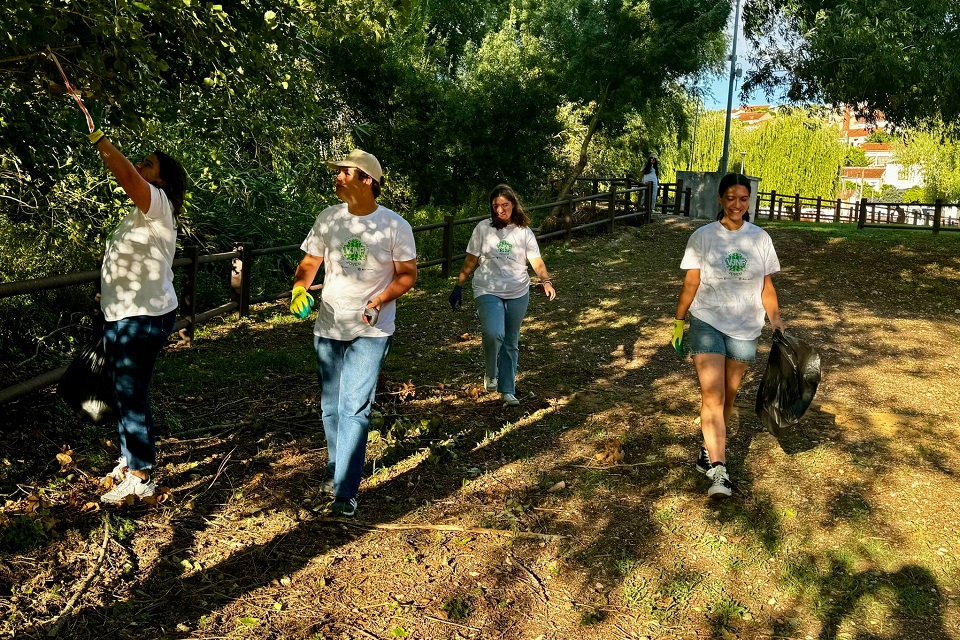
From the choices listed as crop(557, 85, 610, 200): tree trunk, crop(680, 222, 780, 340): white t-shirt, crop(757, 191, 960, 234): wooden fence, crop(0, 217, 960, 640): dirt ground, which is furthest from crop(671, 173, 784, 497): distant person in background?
crop(557, 85, 610, 200): tree trunk

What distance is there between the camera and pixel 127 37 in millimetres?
4387

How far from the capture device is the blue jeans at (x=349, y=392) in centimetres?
432

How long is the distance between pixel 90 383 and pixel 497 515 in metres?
2.20

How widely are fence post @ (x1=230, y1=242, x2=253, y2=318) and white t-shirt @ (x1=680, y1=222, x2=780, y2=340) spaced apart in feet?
19.6

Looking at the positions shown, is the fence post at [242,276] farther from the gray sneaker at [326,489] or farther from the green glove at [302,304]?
the green glove at [302,304]

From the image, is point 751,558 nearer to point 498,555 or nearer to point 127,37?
point 498,555

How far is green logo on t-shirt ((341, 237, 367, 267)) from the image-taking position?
4.33 m

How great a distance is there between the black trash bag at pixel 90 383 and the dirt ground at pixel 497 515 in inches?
19.3

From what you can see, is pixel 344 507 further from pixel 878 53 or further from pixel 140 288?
pixel 878 53

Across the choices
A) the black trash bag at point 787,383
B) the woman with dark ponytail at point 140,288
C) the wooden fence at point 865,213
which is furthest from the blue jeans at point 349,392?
the wooden fence at point 865,213

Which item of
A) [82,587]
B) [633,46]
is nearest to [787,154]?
[633,46]

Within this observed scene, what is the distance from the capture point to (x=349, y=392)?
14.1ft

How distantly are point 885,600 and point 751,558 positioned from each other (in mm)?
610

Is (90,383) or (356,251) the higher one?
(356,251)
